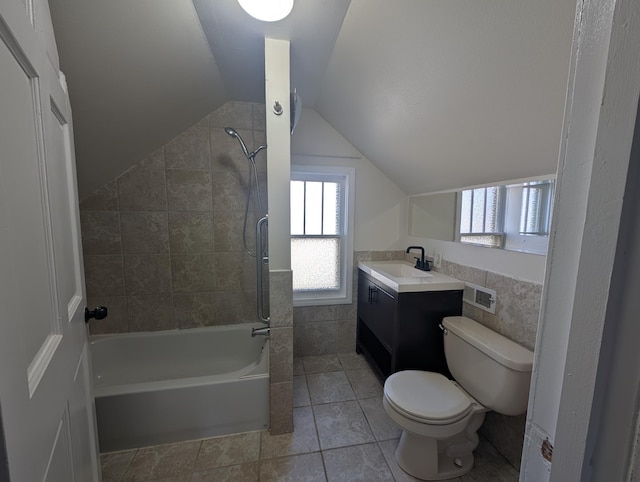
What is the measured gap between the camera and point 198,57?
1.50 m

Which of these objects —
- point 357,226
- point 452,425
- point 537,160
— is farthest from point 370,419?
point 537,160

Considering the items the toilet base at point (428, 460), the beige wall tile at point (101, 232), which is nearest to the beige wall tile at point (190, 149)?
the beige wall tile at point (101, 232)

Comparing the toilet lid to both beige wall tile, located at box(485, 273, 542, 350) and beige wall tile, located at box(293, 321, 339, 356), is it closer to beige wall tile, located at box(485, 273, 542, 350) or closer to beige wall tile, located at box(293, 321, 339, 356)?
beige wall tile, located at box(485, 273, 542, 350)

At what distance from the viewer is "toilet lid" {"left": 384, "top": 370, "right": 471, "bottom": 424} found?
1284 mm

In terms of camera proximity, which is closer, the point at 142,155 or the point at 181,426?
the point at 181,426

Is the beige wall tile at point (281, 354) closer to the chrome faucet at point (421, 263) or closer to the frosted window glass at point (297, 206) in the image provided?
the frosted window glass at point (297, 206)

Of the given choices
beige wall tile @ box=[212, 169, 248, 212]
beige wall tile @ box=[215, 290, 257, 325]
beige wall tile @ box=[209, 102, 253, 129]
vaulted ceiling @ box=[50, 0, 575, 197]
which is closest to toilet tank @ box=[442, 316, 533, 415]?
vaulted ceiling @ box=[50, 0, 575, 197]

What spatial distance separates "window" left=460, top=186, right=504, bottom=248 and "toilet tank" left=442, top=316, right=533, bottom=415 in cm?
52

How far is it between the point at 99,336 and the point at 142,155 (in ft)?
4.65

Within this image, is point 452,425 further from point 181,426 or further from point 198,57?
point 198,57

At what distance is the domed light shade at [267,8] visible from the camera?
116 centimetres

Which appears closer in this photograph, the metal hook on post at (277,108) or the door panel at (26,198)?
Answer: the door panel at (26,198)

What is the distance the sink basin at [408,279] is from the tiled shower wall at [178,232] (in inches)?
41.3

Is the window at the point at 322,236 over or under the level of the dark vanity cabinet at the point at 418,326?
over
